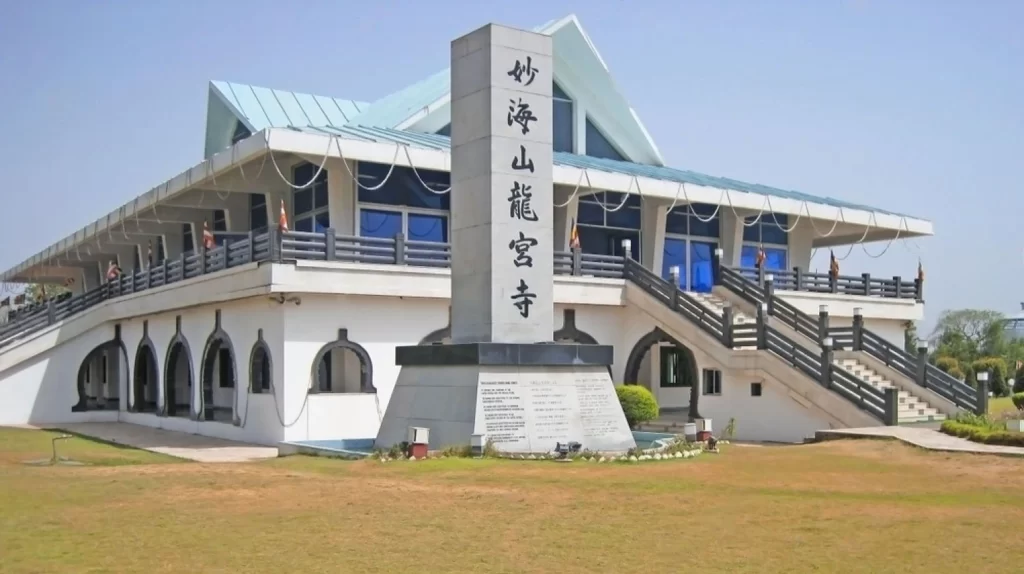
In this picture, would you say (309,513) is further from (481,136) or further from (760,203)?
(760,203)

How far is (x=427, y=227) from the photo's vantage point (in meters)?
24.4

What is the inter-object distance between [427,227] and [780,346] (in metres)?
8.24

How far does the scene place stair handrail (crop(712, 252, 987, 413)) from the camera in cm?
2148

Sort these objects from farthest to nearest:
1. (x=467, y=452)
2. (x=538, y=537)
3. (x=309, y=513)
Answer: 1. (x=467, y=452)
2. (x=309, y=513)
3. (x=538, y=537)

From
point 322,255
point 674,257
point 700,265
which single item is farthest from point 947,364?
point 322,255

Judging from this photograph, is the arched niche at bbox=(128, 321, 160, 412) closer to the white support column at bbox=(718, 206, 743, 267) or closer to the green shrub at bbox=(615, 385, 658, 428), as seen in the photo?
the green shrub at bbox=(615, 385, 658, 428)

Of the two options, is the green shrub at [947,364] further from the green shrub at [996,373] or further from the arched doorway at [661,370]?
the arched doorway at [661,370]

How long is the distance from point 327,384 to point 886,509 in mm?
14035

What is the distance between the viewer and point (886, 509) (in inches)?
412

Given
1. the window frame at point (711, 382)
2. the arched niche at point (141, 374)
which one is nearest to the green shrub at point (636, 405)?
the window frame at point (711, 382)

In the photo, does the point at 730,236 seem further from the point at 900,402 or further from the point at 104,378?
the point at 104,378

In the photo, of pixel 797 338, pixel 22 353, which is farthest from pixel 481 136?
pixel 22 353

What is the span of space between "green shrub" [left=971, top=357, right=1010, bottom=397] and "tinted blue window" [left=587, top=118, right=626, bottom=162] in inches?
589

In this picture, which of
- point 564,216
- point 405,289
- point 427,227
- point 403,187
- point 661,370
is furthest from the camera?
point 661,370
